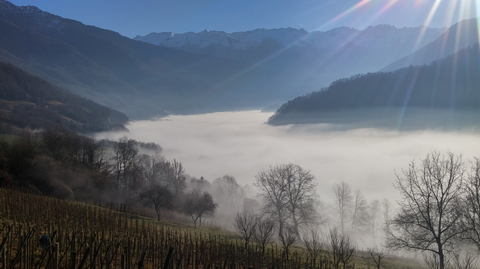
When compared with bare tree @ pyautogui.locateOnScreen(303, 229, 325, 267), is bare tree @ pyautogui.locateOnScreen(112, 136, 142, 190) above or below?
above

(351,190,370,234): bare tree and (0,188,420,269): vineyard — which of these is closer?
(0,188,420,269): vineyard

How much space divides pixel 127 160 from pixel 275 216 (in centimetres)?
4218

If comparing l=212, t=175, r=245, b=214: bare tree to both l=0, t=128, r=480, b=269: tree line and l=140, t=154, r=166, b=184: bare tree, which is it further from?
l=0, t=128, r=480, b=269: tree line

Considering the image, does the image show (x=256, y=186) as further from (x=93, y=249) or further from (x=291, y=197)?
(x=93, y=249)

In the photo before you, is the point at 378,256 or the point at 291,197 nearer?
the point at 378,256

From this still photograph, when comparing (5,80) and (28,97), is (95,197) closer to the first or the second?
(28,97)

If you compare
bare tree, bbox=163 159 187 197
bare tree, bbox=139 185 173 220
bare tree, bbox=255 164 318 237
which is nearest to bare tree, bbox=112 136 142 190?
bare tree, bbox=163 159 187 197

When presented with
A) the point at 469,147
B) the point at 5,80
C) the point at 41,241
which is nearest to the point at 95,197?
the point at 41,241

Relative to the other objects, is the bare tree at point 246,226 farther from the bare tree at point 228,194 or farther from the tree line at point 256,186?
the bare tree at point 228,194

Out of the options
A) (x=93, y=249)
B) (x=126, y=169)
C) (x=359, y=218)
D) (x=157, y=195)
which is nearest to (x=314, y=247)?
(x=93, y=249)

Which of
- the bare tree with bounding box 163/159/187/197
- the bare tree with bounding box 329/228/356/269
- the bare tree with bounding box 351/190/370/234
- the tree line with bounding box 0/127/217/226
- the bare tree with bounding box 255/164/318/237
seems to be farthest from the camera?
the bare tree with bounding box 163/159/187/197

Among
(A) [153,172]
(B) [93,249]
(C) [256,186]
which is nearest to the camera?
(B) [93,249]

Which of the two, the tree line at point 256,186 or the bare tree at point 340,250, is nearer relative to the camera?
the bare tree at point 340,250

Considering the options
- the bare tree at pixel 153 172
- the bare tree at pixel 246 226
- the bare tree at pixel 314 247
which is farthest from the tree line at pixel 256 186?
the bare tree at pixel 153 172
